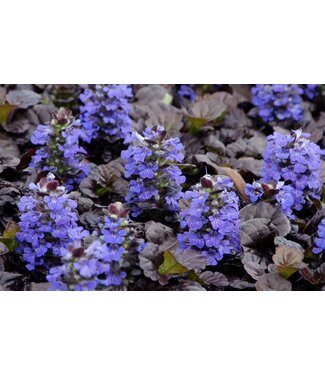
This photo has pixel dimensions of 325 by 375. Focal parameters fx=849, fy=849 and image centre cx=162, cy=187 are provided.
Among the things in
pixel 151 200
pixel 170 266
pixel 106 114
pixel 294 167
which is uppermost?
pixel 106 114

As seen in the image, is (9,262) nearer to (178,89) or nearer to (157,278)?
(157,278)

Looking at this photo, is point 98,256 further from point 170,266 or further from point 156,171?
point 156,171

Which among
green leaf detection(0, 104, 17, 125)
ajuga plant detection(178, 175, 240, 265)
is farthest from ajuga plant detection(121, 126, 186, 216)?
green leaf detection(0, 104, 17, 125)

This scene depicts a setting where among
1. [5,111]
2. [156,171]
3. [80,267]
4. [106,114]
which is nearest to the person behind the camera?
[80,267]

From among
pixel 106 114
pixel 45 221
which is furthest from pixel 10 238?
pixel 106 114

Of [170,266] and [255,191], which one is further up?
[255,191]

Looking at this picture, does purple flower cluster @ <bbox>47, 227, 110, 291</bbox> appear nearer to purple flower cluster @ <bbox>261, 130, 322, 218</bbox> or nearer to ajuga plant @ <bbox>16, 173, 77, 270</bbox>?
ajuga plant @ <bbox>16, 173, 77, 270</bbox>

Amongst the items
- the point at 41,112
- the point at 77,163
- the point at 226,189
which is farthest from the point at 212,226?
the point at 41,112
